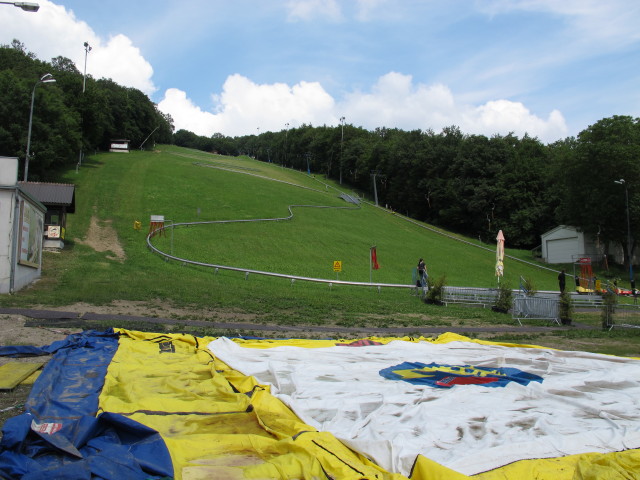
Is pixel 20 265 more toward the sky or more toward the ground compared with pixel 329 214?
more toward the ground

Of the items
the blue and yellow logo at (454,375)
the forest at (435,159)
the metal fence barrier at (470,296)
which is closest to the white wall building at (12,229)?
the blue and yellow logo at (454,375)

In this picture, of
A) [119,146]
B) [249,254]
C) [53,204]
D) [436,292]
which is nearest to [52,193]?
[53,204]

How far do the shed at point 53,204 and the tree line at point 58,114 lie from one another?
5.98 metres

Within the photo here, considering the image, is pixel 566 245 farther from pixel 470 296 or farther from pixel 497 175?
pixel 470 296

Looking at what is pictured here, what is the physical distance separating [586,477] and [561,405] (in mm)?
2310

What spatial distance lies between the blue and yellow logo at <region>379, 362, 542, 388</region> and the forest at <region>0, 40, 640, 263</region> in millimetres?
40336

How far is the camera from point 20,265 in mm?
17312

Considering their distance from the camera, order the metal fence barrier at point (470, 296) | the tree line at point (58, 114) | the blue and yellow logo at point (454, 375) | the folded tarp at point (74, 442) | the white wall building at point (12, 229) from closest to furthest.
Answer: the folded tarp at point (74, 442) < the blue and yellow logo at point (454, 375) < the white wall building at point (12, 229) < the metal fence barrier at point (470, 296) < the tree line at point (58, 114)

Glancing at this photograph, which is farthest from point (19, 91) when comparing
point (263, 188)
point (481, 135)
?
point (481, 135)

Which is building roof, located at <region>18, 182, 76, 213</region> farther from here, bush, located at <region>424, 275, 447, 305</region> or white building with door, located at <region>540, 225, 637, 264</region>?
white building with door, located at <region>540, 225, 637, 264</region>

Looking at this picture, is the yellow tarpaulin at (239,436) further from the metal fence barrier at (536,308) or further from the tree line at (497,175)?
the tree line at (497,175)

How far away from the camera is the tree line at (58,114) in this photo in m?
42.3

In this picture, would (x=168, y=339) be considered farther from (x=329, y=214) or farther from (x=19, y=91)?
(x=329, y=214)

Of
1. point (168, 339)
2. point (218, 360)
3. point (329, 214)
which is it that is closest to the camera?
point (218, 360)
